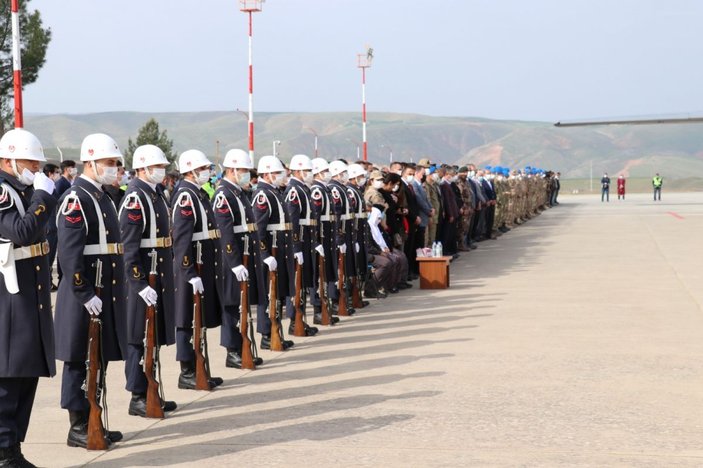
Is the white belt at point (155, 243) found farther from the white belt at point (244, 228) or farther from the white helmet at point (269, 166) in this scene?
the white helmet at point (269, 166)

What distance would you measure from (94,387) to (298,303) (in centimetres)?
483

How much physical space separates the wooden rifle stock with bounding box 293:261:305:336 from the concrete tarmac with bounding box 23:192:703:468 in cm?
31

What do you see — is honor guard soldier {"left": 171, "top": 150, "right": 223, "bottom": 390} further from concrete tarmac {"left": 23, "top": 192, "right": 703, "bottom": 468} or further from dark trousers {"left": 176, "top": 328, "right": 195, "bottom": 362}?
concrete tarmac {"left": 23, "top": 192, "right": 703, "bottom": 468}

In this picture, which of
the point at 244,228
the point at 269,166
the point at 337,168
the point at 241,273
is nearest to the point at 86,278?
the point at 241,273

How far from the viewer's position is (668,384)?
343 inches

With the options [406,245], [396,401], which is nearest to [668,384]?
[396,401]

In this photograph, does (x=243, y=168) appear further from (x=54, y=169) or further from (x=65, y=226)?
(x=54, y=169)

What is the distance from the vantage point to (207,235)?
28.8 ft

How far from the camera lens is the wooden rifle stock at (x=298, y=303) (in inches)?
451

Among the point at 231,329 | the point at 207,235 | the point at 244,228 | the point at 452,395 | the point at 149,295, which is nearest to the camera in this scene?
the point at 149,295

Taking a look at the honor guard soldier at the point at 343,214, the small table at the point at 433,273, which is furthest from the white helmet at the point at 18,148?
the small table at the point at 433,273

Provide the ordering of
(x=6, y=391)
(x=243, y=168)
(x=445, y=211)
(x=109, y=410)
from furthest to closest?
(x=445, y=211)
(x=243, y=168)
(x=109, y=410)
(x=6, y=391)

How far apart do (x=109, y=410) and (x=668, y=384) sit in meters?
4.38

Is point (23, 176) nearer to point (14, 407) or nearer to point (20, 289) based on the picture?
point (20, 289)
